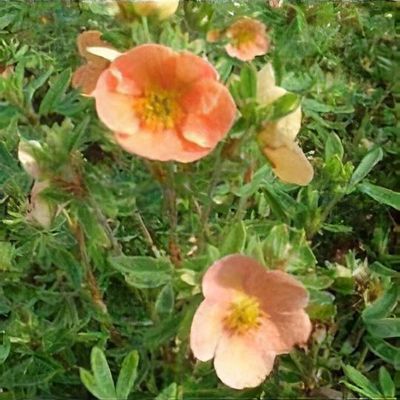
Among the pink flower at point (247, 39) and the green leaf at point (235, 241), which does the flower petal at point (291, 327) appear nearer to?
the green leaf at point (235, 241)

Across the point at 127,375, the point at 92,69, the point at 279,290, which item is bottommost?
the point at 127,375

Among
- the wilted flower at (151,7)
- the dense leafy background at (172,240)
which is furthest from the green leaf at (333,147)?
the wilted flower at (151,7)

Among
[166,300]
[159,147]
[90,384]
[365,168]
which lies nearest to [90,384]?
[90,384]

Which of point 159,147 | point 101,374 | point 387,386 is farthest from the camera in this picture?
point 387,386

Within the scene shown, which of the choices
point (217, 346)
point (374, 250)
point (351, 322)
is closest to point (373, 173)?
point (374, 250)

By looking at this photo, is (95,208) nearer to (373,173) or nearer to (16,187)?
(16,187)

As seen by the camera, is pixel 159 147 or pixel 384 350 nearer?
pixel 159 147

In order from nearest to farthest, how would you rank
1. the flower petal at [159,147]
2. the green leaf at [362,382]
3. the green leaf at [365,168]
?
the flower petal at [159,147], the green leaf at [362,382], the green leaf at [365,168]

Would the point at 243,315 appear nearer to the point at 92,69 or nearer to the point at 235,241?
the point at 235,241
